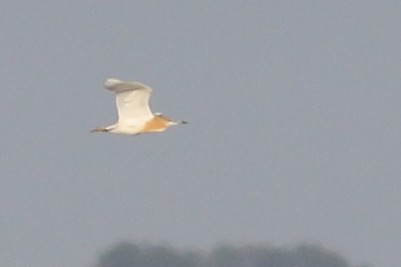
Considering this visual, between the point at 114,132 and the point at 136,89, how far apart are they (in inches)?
26.1

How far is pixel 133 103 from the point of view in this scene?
1436 inches

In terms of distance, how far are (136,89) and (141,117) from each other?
484 millimetres

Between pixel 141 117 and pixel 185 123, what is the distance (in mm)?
769

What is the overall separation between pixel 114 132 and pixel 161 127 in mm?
794

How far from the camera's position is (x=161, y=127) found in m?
37.1

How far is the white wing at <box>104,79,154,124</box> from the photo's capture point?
36344 millimetres

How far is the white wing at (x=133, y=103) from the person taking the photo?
3634 cm

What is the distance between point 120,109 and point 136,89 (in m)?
0.34

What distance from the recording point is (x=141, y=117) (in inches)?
1446

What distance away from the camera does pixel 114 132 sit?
120 feet

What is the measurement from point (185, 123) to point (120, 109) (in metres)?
1.15

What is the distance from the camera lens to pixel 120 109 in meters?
36.5

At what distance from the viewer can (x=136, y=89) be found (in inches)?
1433

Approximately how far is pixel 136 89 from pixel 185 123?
1124 millimetres
